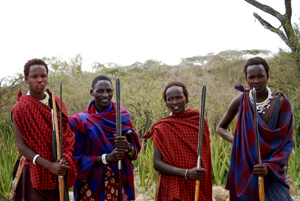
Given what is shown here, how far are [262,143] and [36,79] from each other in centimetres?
196

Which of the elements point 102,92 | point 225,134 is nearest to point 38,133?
point 102,92

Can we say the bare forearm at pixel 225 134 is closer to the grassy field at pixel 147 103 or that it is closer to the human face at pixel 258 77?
the human face at pixel 258 77

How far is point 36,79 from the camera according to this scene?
2648 millimetres

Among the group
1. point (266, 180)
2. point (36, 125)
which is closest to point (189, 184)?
point (266, 180)

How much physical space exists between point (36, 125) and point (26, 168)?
1.25 feet

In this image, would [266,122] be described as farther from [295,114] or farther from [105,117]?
[295,114]

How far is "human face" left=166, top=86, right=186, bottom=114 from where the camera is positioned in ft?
9.44

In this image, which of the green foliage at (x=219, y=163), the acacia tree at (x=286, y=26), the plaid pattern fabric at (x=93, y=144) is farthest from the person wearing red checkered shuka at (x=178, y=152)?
the acacia tree at (x=286, y=26)

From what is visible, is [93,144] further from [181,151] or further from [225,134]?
[225,134]

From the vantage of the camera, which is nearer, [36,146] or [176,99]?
[36,146]

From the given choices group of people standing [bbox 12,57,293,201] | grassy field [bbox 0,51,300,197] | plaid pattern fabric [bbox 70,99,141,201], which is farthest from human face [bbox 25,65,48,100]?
grassy field [bbox 0,51,300,197]

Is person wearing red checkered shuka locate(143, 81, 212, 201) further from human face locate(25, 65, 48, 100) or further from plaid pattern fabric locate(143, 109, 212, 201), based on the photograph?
human face locate(25, 65, 48, 100)

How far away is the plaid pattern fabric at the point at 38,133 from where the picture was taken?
254cm

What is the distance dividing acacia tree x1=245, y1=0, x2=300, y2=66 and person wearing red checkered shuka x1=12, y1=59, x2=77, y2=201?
18.8 feet
